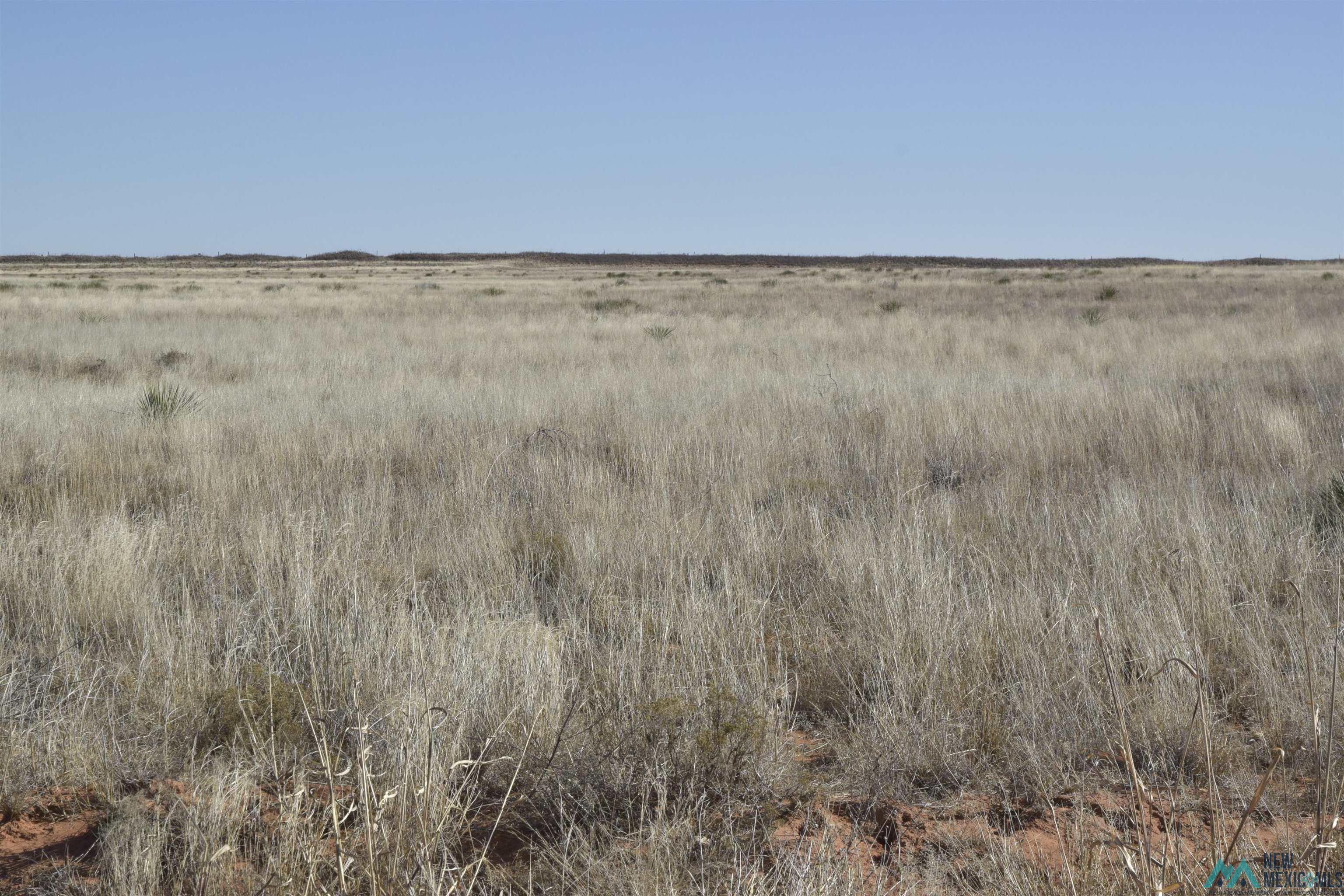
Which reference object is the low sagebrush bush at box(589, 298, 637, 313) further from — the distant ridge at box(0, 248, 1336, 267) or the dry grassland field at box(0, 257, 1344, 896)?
the distant ridge at box(0, 248, 1336, 267)

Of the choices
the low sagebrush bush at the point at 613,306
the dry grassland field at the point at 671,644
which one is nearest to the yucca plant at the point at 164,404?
the dry grassland field at the point at 671,644

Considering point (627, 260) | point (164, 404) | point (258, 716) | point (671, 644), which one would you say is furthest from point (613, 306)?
point (627, 260)

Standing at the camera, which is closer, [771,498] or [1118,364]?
[771,498]

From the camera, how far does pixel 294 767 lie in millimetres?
2480

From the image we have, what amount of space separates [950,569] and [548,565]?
193 centimetres

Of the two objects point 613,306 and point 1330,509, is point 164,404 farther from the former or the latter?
point 613,306

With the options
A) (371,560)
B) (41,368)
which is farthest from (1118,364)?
(41,368)

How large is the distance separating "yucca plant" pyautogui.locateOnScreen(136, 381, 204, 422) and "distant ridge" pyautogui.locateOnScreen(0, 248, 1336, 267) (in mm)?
95528

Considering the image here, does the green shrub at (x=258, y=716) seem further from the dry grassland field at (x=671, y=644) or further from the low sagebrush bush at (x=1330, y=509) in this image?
the low sagebrush bush at (x=1330, y=509)

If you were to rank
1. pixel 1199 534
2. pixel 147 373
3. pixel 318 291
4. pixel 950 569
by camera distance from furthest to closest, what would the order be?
1. pixel 318 291
2. pixel 147 373
3. pixel 1199 534
4. pixel 950 569

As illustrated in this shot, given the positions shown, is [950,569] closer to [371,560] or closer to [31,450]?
[371,560]

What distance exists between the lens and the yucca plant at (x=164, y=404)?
8047 millimetres

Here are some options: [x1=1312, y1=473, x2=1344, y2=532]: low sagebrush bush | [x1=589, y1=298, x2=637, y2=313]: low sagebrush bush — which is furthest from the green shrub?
[x1=589, y1=298, x2=637, y2=313]: low sagebrush bush

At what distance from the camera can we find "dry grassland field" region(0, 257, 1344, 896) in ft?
6.89
